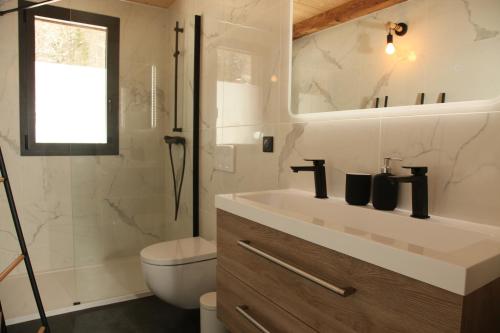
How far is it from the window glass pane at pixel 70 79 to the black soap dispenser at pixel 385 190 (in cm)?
216

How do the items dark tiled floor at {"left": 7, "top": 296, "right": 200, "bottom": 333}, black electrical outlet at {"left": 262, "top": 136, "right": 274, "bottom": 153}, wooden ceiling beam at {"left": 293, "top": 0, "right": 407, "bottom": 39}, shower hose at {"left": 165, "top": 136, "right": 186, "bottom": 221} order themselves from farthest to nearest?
shower hose at {"left": 165, "top": 136, "right": 186, "bottom": 221}
dark tiled floor at {"left": 7, "top": 296, "right": 200, "bottom": 333}
black electrical outlet at {"left": 262, "top": 136, "right": 274, "bottom": 153}
wooden ceiling beam at {"left": 293, "top": 0, "right": 407, "bottom": 39}

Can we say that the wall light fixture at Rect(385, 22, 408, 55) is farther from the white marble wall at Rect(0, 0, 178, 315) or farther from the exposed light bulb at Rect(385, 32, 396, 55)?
the white marble wall at Rect(0, 0, 178, 315)

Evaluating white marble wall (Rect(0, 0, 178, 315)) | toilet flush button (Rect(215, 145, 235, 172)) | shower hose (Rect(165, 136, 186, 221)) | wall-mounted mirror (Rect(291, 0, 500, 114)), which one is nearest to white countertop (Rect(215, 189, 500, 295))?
wall-mounted mirror (Rect(291, 0, 500, 114))

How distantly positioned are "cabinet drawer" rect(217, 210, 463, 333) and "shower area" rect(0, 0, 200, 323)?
1469mm

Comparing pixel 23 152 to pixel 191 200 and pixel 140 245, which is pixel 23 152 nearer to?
pixel 140 245

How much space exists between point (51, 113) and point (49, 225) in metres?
0.92

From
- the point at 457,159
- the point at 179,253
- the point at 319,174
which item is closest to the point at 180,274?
the point at 179,253

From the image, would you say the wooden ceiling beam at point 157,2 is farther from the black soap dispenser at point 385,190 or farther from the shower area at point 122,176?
the black soap dispenser at point 385,190

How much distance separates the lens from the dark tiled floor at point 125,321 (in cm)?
206

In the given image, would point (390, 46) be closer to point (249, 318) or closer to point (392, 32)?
point (392, 32)

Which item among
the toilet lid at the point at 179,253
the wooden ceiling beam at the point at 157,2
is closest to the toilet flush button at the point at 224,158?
the toilet lid at the point at 179,253

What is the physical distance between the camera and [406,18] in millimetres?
1155

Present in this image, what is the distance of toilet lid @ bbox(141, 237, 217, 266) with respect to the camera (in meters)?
1.89

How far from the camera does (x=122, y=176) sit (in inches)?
108
